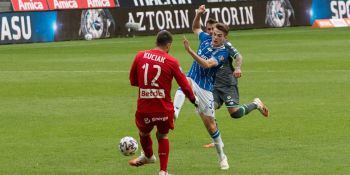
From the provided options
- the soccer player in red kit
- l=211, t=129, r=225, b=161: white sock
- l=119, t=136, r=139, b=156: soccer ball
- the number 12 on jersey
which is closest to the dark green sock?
l=211, t=129, r=225, b=161: white sock

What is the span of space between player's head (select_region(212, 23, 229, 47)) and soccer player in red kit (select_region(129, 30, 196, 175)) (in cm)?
171

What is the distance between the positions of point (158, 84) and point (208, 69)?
86.5 inches

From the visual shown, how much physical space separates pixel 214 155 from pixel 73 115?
15.9 ft

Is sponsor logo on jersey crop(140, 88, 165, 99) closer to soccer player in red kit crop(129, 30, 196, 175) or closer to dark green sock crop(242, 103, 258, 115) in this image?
soccer player in red kit crop(129, 30, 196, 175)

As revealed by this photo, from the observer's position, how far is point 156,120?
11859 millimetres

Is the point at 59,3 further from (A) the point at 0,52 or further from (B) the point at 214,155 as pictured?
(B) the point at 214,155

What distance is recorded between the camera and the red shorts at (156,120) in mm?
11836

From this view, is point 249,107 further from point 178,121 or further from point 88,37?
point 88,37

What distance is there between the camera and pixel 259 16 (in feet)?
157

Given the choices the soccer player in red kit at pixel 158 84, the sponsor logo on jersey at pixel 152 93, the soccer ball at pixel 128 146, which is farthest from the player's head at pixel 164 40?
the soccer ball at pixel 128 146

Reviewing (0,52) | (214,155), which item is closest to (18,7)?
(0,52)

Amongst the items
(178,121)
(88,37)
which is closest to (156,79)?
(178,121)

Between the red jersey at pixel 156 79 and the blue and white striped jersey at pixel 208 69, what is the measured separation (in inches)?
68.6

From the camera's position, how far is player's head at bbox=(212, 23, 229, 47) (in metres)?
13.3
